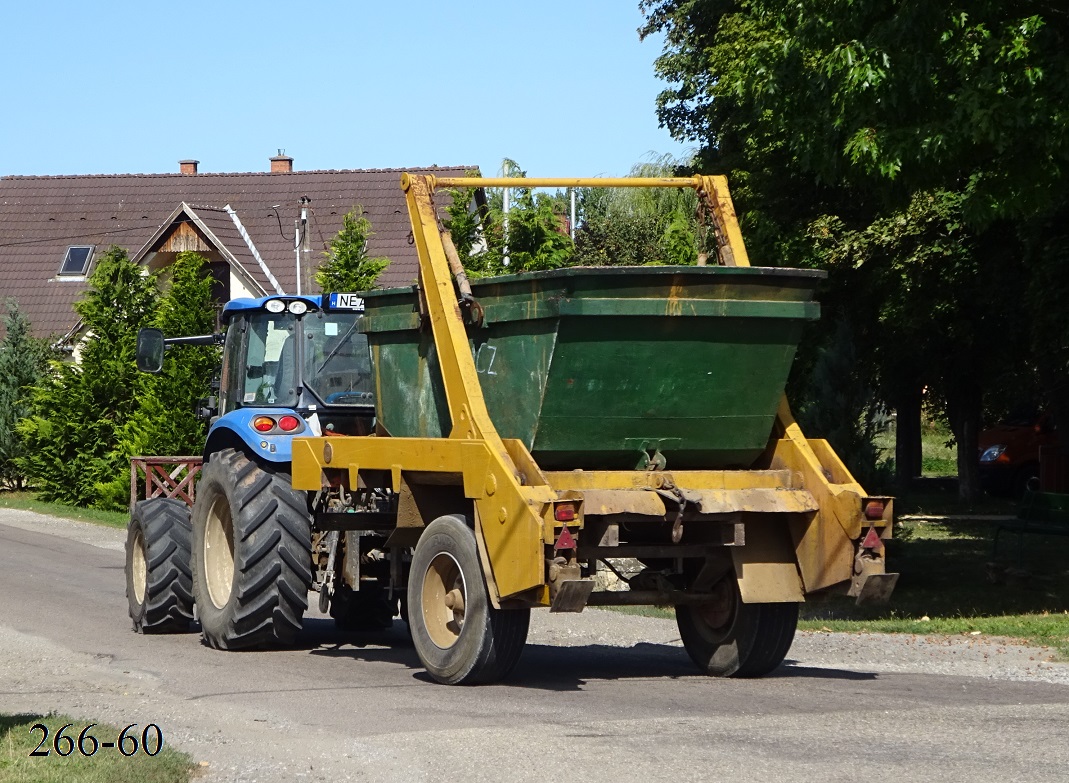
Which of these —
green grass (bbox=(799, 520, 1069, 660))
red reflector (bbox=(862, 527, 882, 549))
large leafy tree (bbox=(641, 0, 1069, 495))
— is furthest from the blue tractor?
large leafy tree (bbox=(641, 0, 1069, 495))

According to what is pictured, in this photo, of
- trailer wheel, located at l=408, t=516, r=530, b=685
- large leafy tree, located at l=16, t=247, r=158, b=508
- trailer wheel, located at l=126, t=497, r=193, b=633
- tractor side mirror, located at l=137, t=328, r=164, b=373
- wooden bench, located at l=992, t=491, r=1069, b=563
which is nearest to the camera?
trailer wheel, located at l=408, t=516, r=530, b=685

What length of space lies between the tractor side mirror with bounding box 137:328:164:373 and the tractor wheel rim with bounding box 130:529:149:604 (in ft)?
4.84

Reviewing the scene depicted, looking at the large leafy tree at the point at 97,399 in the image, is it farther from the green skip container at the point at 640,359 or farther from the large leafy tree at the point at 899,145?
the green skip container at the point at 640,359

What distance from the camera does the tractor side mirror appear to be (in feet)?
39.7

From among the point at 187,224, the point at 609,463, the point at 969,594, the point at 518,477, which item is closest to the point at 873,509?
the point at 609,463

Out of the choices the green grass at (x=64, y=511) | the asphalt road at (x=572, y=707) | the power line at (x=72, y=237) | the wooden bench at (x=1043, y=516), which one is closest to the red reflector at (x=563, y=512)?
the asphalt road at (x=572, y=707)

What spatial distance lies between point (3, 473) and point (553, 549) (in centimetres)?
3044

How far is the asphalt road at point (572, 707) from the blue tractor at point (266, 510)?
0.29 meters

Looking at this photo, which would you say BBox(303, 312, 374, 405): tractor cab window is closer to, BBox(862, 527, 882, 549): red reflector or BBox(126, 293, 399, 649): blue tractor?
BBox(126, 293, 399, 649): blue tractor

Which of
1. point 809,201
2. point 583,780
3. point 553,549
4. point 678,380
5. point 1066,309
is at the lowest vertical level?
point 583,780

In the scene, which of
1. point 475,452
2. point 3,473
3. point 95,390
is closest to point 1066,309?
point 475,452

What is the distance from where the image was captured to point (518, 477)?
8.42 meters

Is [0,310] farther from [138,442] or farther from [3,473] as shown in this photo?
[138,442]

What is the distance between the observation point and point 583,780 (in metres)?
6.29
